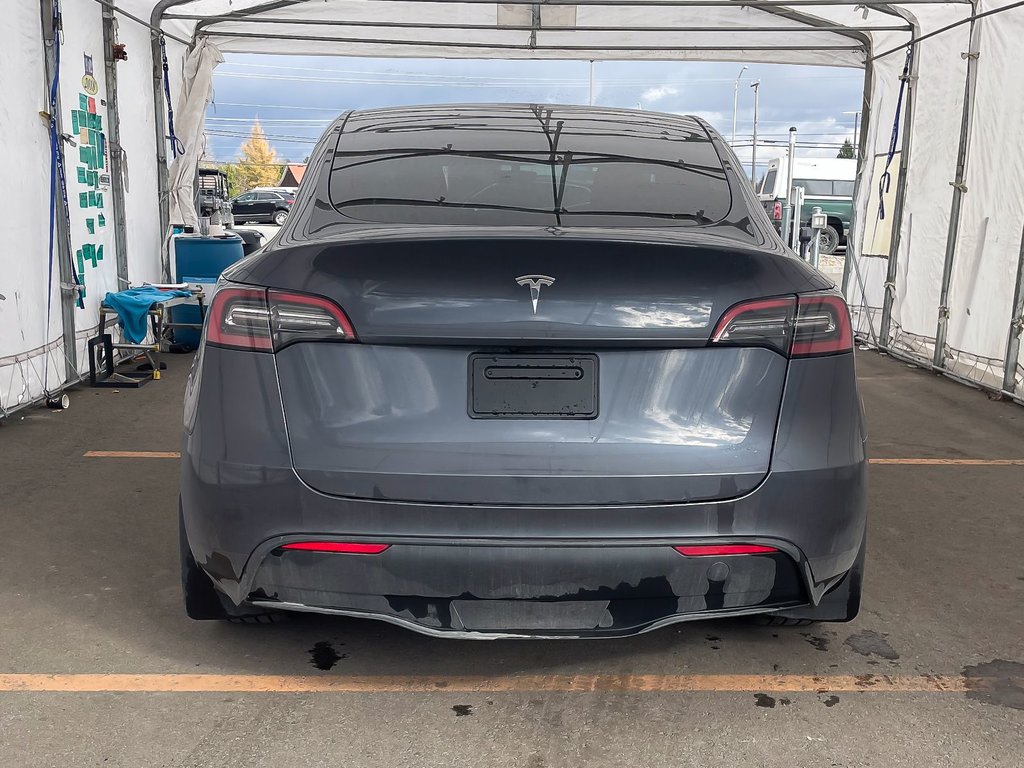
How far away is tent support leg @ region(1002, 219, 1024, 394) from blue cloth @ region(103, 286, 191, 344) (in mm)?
6776

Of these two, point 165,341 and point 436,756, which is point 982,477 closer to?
point 436,756

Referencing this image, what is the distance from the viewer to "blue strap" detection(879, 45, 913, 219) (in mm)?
9609

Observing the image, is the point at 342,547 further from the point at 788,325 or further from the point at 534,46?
the point at 534,46

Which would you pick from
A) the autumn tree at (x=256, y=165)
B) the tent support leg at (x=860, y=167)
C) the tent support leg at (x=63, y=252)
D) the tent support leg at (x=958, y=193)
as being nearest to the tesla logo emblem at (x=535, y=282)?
the tent support leg at (x=63, y=252)

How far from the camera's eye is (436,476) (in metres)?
2.34

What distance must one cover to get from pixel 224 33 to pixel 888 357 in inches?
313

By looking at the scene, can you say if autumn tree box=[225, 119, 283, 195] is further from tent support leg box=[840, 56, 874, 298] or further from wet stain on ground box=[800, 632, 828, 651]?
wet stain on ground box=[800, 632, 828, 651]

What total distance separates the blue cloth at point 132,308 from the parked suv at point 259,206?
28830 mm

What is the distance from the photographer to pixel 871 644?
3193 mm

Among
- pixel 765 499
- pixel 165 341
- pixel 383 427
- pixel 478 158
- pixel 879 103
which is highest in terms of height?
pixel 879 103

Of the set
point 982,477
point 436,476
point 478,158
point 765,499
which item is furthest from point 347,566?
point 982,477

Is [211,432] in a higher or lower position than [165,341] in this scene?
higher

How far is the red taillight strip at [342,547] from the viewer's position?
7.82 ft

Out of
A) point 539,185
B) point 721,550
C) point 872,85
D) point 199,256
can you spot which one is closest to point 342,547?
point 721,550
